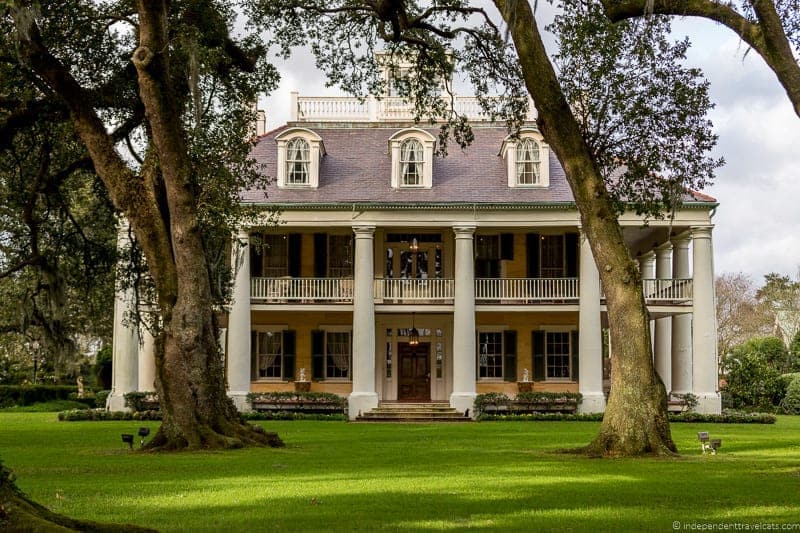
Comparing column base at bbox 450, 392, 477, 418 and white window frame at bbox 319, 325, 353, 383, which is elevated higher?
white window frame at bbox 319, 325, 353, 383

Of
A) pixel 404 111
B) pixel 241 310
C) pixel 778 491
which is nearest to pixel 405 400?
pixel 241 310

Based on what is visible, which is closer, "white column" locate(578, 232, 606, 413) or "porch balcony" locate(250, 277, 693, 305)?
"white column" locate(578, 232, 606, 413)

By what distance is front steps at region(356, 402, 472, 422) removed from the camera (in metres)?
32.0

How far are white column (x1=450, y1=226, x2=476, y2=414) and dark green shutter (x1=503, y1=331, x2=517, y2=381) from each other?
9.87 feet

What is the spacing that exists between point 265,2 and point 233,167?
3.22m

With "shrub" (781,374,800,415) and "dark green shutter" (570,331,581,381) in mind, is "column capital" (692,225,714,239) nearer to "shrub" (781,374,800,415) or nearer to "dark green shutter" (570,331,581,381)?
"dark green shutter" (570,331,581,381)

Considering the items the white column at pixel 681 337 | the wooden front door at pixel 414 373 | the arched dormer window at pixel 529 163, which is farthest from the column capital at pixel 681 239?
the wooden front door at pixel 414 373

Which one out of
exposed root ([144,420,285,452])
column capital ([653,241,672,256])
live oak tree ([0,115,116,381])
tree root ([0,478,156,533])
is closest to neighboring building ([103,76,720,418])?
column capital ([653,241,672,256])

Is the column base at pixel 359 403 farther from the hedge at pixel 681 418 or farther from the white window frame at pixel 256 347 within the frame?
the white window frame at pixel 256 347

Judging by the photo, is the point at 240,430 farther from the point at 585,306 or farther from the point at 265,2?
the point at 585,306

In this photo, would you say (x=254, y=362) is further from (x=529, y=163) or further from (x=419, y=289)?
(x=529, y=163)

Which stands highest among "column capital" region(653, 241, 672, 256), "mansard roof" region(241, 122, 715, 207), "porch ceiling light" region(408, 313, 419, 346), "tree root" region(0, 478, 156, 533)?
"mansard roof" region(241, 122, 715, 207)

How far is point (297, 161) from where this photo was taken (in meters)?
34.4

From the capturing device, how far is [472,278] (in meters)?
33.2
